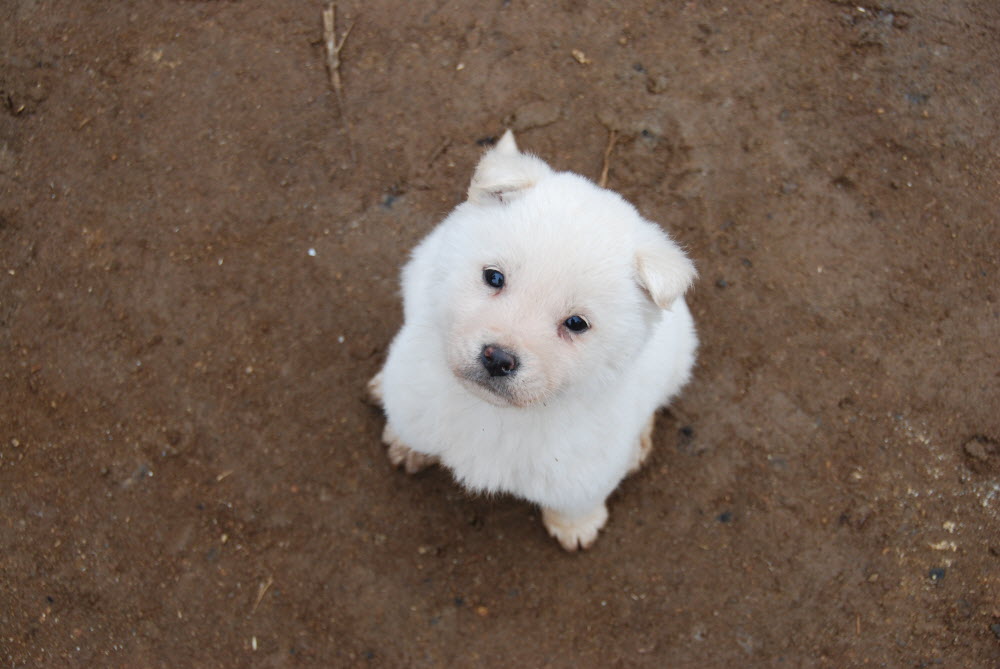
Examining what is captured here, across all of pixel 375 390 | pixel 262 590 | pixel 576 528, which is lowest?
pixel 262 590

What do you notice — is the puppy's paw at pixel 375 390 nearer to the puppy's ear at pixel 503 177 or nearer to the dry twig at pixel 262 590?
the dry twig at pixel 262 590

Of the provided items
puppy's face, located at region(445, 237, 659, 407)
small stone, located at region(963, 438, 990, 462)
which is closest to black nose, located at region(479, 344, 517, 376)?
puppy's face, located at region(445, 237, 659, 407)

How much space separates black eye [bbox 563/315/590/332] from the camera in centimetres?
218

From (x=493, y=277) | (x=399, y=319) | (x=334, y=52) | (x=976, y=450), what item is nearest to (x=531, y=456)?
(x=493, y=277)

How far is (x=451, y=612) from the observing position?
10.7 feet

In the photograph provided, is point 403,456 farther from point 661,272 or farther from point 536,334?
point 661,272

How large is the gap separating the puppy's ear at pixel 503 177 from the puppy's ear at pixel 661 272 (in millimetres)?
413

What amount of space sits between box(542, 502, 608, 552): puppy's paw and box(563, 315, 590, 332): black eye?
4.24 feet

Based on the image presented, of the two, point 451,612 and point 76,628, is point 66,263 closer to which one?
point 76,628

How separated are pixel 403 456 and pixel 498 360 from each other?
1.44m

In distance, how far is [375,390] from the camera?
11.3 ft

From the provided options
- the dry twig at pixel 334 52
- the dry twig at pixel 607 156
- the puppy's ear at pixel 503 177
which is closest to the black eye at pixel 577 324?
the puppy's ear at pixel 503 177

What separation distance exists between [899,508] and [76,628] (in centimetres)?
370

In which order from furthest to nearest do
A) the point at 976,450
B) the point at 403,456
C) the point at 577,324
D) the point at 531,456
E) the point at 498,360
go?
1. the point at 976,450
2. the point at 403,456
3. the point at 531,456
4. the point at 577,324
5. the point at 498,360
